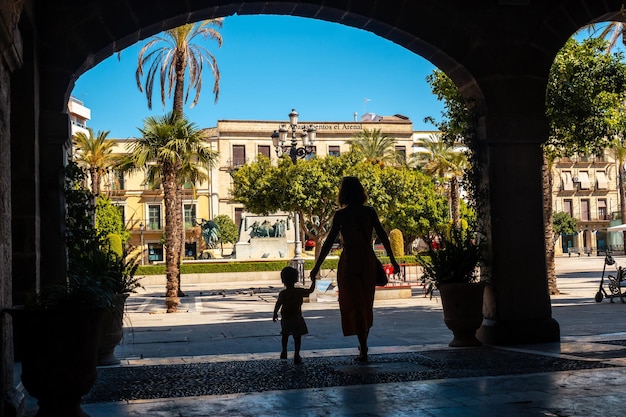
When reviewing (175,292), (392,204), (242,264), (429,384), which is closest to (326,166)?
(392,204)

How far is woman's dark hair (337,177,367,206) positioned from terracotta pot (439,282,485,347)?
68.4 inches

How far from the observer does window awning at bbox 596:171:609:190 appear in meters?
71.3

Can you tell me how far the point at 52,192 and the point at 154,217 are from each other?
57.5 meters

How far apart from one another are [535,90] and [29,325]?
600 centimetres

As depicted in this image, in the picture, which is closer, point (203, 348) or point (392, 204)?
point (203, 348)

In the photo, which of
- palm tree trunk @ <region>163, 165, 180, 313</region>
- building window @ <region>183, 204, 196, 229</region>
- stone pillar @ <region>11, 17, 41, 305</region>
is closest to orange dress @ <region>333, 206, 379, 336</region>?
stone pillar @ <region>11, 17, 41, 305</region>

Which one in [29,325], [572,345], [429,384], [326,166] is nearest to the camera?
[29,325]

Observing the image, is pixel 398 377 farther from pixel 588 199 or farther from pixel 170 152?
pixel 588 199

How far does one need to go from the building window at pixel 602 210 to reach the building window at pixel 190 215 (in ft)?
126

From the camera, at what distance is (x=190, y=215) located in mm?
64438

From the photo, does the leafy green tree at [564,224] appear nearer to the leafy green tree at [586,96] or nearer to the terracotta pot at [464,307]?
the leafy green tree at [586,96]

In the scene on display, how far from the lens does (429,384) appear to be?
5.54m

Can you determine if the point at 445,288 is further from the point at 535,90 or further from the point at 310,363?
the point at 535,90

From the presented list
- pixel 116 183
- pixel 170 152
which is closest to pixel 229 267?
pixel 170 152
